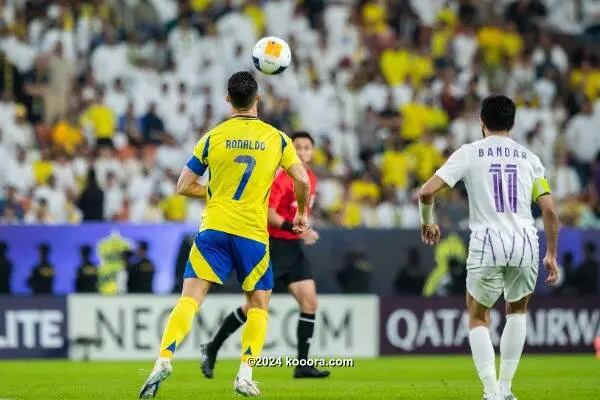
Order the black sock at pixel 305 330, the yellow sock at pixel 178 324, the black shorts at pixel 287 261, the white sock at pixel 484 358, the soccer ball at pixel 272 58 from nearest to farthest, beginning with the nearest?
the white sock at pixel 484 358, the yellow sock at pixel 178 324, the soccer ball at pixel 272 58, the black shorts at pixel 287 261, the black sock at pixel 305 330

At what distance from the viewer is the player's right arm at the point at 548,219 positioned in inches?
432

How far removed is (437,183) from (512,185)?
591mm

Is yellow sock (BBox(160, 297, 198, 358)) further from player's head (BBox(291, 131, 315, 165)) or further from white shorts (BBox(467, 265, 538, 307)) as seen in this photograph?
player's head (BBox(291, 131, 315, 165))

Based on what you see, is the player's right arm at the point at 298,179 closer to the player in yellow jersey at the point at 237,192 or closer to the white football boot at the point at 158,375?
the player in yellow jersey at the point at 237,192

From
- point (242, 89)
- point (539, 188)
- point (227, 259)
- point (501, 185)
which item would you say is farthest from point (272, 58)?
point (539, 188)

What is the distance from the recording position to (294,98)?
26.5 metres

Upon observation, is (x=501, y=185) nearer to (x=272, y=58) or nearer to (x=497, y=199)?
(x=497, y=199)

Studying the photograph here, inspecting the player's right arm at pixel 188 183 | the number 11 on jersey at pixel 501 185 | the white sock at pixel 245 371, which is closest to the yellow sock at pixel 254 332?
the white sock at pixel 245 371

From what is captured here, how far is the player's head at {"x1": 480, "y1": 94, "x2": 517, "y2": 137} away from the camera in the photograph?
1097cm

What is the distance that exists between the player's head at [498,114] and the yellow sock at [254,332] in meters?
2.35

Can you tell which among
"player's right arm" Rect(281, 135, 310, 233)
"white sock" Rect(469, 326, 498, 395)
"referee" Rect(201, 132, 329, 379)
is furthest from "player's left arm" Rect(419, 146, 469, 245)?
"referee" Rect(201, 132, 329, 379)

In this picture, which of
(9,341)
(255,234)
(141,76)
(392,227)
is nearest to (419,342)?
(392,227)

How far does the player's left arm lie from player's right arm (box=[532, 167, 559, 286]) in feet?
2.00

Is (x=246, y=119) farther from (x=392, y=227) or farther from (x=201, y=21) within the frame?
(x=201, y=21)
